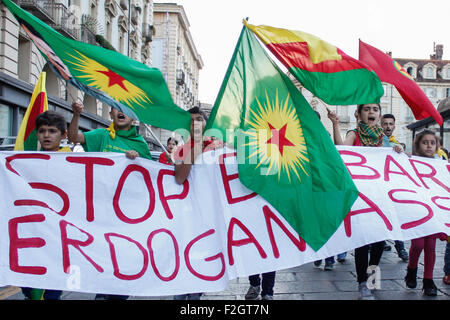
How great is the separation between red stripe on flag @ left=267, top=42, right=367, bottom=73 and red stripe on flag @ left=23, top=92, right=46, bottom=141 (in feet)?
7.21

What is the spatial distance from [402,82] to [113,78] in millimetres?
2538

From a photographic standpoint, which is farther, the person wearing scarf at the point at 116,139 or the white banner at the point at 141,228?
the person wearing scarf at the point at 116,139

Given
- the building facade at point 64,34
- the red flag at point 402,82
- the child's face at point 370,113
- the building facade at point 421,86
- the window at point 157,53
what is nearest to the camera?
the red flag at point 402,82

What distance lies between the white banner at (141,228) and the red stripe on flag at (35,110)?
0.54 meters

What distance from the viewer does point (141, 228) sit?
133 inches


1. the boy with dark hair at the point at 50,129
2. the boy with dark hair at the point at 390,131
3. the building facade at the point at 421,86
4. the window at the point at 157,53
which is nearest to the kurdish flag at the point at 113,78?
the boy with dark hair at the point at 50,129

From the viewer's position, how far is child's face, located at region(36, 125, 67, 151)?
3496mm

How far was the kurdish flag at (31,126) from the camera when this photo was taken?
153 inches

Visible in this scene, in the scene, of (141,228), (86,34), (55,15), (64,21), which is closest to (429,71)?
(86,34)

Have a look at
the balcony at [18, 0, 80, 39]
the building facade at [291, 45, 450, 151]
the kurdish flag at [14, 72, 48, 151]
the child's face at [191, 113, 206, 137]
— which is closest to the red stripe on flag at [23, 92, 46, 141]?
the kurdish flag at [14, 72, 48, 151]

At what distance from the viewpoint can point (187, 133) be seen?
3477mm

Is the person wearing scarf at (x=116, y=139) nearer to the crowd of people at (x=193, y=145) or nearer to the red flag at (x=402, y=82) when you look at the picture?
the crowd of people at (x=193, y=145)

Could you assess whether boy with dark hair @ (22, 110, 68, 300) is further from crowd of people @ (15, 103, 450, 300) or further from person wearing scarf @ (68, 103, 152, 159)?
person wearing scarf @ (68, 103, 152, 159)

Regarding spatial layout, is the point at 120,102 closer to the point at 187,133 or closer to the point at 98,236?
the point at 187,133
